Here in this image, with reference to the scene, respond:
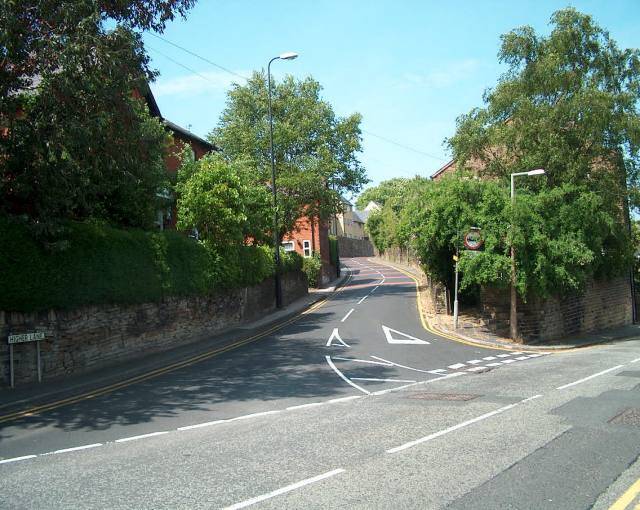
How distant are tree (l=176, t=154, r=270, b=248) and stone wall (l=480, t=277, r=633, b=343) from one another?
11784 mm

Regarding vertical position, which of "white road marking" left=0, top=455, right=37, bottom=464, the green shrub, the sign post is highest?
the green shrub

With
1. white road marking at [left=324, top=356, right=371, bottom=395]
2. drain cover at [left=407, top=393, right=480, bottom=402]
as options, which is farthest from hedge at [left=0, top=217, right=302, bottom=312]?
drain cover at [left=407, top=393, right=480, bottom=402]

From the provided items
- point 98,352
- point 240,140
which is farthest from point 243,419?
point 240,140

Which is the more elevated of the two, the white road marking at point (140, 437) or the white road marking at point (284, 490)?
the white road marking at point (284, 490)

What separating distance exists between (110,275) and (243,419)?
854 cm

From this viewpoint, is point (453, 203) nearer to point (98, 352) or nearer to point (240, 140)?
point (98, 352)

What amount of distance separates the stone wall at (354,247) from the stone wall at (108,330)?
6902 centimetres

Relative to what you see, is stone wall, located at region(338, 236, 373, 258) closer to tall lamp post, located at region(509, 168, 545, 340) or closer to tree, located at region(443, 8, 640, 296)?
tree, located at region(443, 8, 640, 296)

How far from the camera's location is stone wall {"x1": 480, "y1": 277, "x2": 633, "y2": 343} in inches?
963

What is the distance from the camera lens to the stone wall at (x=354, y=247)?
94812mm

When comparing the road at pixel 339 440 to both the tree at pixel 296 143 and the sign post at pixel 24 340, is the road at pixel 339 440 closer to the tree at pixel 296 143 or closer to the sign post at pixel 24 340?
the sign post at pixel 24 340

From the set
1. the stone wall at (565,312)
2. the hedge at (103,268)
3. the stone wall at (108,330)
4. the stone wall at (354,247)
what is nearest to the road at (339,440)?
the stone wall at (108,330)

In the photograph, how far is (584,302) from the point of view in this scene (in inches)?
1164

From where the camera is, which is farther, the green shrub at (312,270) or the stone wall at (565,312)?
the green shrub at (312,270)
